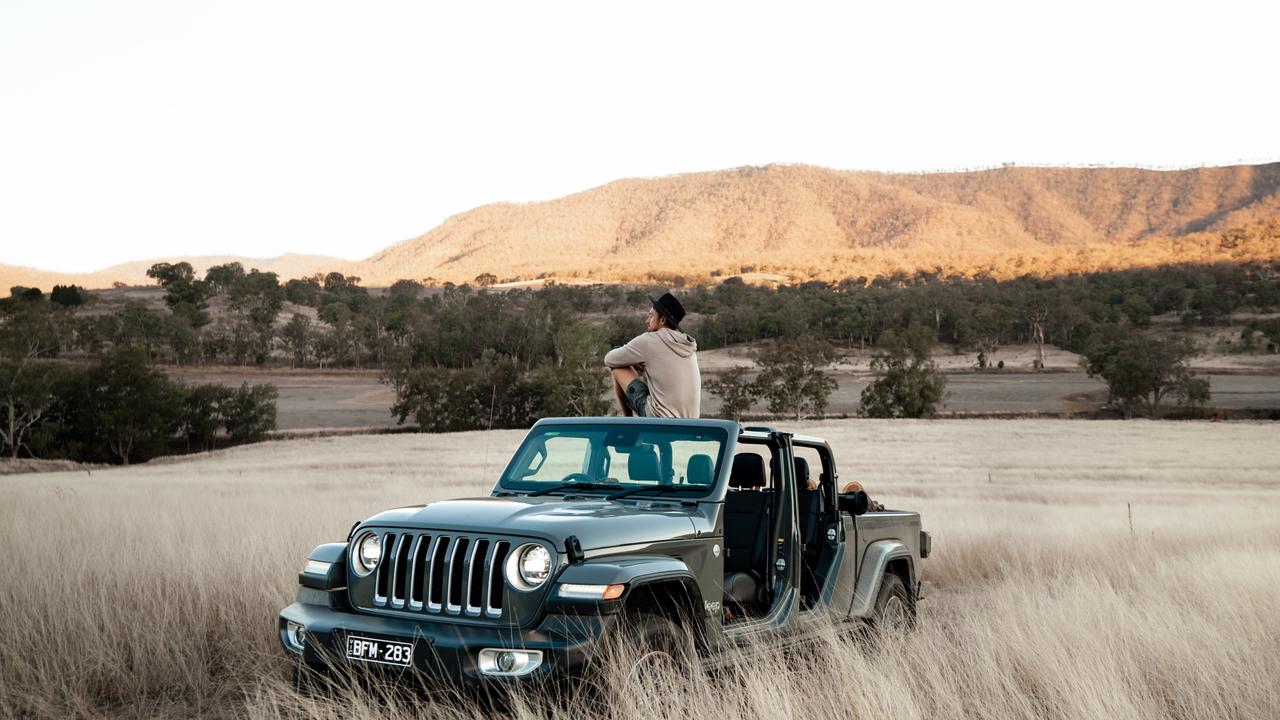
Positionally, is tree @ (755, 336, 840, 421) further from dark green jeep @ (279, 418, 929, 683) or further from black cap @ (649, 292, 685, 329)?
dark green jeep @ (279, 418, 929, 683)

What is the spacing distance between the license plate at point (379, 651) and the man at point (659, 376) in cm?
306

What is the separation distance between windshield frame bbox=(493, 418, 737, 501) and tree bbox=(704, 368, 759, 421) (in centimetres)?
7634

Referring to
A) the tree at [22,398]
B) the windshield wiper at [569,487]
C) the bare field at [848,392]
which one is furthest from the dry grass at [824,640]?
the bare field at [848,392]

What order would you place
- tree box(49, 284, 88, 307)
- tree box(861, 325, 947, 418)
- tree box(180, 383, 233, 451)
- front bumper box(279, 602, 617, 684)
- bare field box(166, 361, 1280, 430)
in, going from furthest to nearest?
tree box(49, 284, 88, 307) → bare field box(166, 361, 1280, 430) → tree box(861, 325, 947, 418) → tree box(180, 383, 233, 451) → front bumper box(279, 602, 617, 684)

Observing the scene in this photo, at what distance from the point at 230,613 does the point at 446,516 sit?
3.99 meters

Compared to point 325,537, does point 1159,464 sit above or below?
below

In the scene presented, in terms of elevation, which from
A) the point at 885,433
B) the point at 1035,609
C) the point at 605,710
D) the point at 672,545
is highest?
the point at 672,545

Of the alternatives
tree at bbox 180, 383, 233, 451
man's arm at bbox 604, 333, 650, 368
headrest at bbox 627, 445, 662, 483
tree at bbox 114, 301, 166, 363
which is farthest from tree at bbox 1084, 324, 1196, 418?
headrest at bbox 627, 445, 662, 483

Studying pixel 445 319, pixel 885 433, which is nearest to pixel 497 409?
pixel 885 433

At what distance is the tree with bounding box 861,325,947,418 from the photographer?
83.3 metres

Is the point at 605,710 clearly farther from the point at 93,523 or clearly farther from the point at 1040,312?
the point at 1040,312

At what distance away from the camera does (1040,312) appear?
12356 cm

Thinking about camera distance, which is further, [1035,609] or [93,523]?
[93,523]

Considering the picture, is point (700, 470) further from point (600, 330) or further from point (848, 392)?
point (848, 392)
